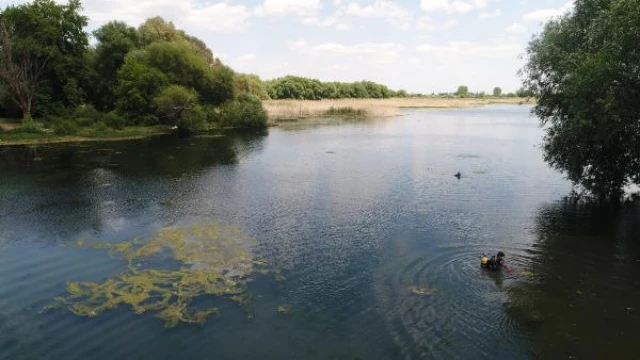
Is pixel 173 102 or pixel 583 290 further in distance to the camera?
pixel 173 102

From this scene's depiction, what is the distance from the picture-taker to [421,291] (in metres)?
22.1

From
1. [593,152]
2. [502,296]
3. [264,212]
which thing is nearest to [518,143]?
[593,152]

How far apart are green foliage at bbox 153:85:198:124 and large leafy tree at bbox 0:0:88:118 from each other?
14.9 m

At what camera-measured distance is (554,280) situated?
23.3 m

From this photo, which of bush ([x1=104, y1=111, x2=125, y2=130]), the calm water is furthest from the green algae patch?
bush ([x1=104, y1=111, x2=125, y2=130])

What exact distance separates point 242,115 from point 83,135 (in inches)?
1188

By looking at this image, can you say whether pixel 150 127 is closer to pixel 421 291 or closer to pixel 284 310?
pixel 284 310

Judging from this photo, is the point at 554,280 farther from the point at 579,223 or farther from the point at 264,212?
the point at 264,212

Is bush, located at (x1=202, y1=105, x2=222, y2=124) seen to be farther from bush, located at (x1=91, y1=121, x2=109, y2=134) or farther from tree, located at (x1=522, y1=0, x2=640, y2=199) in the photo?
tree, located at (x1=522, y1=0, x2=640, y2=199)

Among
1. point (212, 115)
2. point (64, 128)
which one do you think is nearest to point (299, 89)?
point (212, 115)

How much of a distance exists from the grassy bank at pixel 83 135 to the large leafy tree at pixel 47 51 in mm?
6314

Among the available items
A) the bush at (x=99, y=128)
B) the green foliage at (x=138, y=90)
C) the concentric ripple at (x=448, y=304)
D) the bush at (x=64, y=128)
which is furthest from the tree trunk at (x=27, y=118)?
the concentric ripple at (x=448, y=304)

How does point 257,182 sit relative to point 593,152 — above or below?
below

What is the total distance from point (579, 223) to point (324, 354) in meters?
23.1
